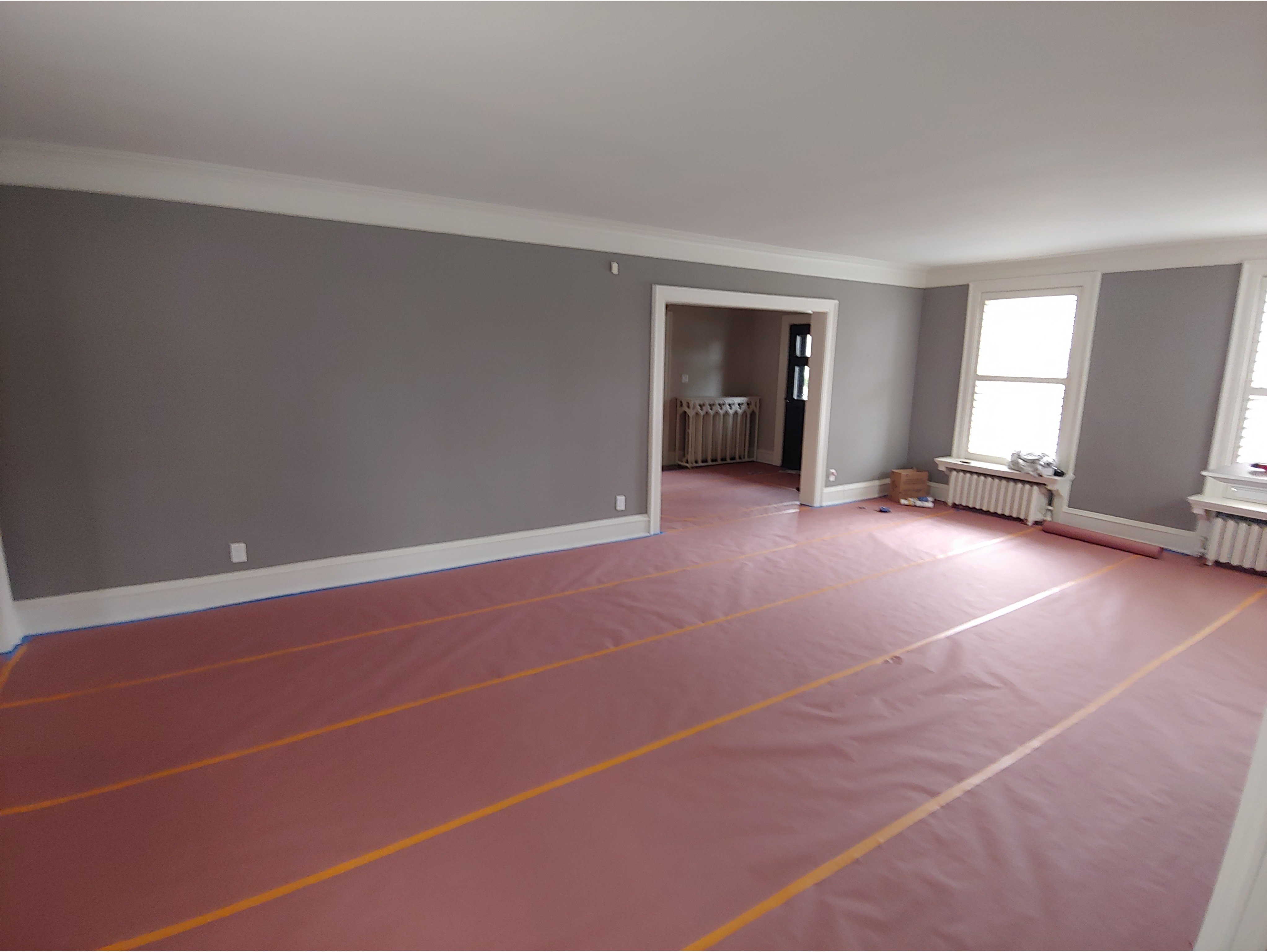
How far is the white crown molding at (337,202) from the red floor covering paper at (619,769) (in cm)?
249

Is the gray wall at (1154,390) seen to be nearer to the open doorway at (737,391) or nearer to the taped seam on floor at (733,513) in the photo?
the taped seam on floor at (733,513)

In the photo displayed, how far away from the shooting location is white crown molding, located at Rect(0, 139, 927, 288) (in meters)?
3.17

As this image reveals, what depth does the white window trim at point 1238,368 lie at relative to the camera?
4.73 metres

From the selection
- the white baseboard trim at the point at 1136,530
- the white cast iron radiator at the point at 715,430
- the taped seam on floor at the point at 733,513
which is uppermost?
the white cast iron radiator at the point at 715,430

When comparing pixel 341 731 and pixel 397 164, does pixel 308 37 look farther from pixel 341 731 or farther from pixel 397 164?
pixel 341 731

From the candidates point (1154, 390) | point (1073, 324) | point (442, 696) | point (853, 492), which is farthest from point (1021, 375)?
point (442, 696)

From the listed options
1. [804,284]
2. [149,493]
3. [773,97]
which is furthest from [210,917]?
[804,284]

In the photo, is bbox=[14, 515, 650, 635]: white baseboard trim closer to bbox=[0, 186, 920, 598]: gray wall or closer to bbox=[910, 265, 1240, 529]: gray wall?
bbox=[0, 186, 920, 598]: gray wall

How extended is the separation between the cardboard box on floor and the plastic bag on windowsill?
1.01 meters

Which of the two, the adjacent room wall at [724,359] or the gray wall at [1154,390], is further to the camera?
the adjacent room wall at [724,359]

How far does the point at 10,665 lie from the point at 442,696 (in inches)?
89.8

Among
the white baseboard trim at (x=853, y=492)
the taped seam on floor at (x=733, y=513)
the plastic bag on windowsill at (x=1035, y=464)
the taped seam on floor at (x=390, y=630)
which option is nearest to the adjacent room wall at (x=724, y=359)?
the white baseboard trim at (x=853, y=492)

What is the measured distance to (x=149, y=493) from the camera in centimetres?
357

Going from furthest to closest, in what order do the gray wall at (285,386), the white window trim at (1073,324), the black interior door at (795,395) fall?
the black interior door at (795,395) < the white window trim at (1073,324) < the gray wall at (285,386)
